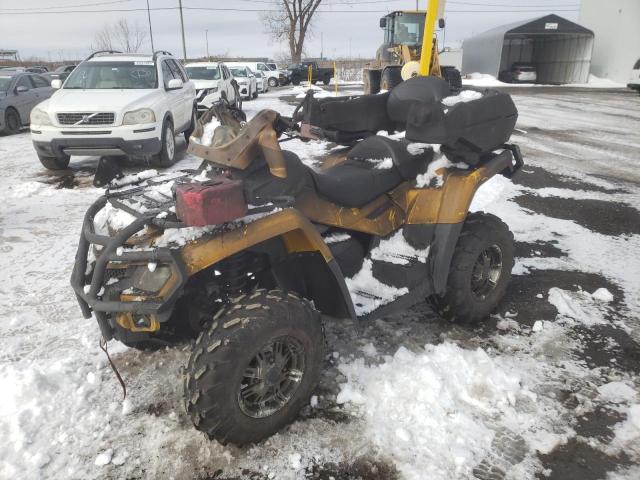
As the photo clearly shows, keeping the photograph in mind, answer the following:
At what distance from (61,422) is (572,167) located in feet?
27.7

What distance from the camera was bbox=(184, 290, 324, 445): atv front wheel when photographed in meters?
2.13

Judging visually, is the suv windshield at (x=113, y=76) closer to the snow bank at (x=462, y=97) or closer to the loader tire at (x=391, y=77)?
the snow bank at (x=462, y=97)

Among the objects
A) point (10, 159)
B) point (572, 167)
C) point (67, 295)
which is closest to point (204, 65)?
point (10, 159)

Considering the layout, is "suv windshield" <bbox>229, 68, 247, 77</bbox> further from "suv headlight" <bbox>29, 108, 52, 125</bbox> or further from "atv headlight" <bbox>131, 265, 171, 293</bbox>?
"atv headlight" <bbox>131, 265, 171, 293</bbox>

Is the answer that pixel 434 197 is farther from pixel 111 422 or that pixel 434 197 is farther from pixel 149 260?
pixel 111 422

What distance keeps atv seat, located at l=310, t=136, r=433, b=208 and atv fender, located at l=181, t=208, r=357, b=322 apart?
352 millimetres

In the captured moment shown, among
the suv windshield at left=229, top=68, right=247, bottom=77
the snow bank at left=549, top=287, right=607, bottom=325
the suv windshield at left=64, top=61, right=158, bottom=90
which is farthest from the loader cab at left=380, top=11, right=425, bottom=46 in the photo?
the snow bank at left=549, top=287, right=607, bottom=325

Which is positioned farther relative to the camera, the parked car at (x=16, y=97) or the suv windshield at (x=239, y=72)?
the suv windshield at (x=239, y=72)

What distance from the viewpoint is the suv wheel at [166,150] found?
27.6 feet

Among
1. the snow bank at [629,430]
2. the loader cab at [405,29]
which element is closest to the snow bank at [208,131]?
the snow bank at [629,430]

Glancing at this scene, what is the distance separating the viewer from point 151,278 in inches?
84.2

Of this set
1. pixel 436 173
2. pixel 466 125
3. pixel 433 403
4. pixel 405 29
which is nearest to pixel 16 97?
pixel 405 29

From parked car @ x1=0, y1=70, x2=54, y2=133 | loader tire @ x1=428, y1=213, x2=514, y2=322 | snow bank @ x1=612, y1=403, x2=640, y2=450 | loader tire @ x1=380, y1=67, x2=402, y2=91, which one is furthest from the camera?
loader tire @ x1=380, y1=67, x2=402, y2=91

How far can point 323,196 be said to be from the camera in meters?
2.70
